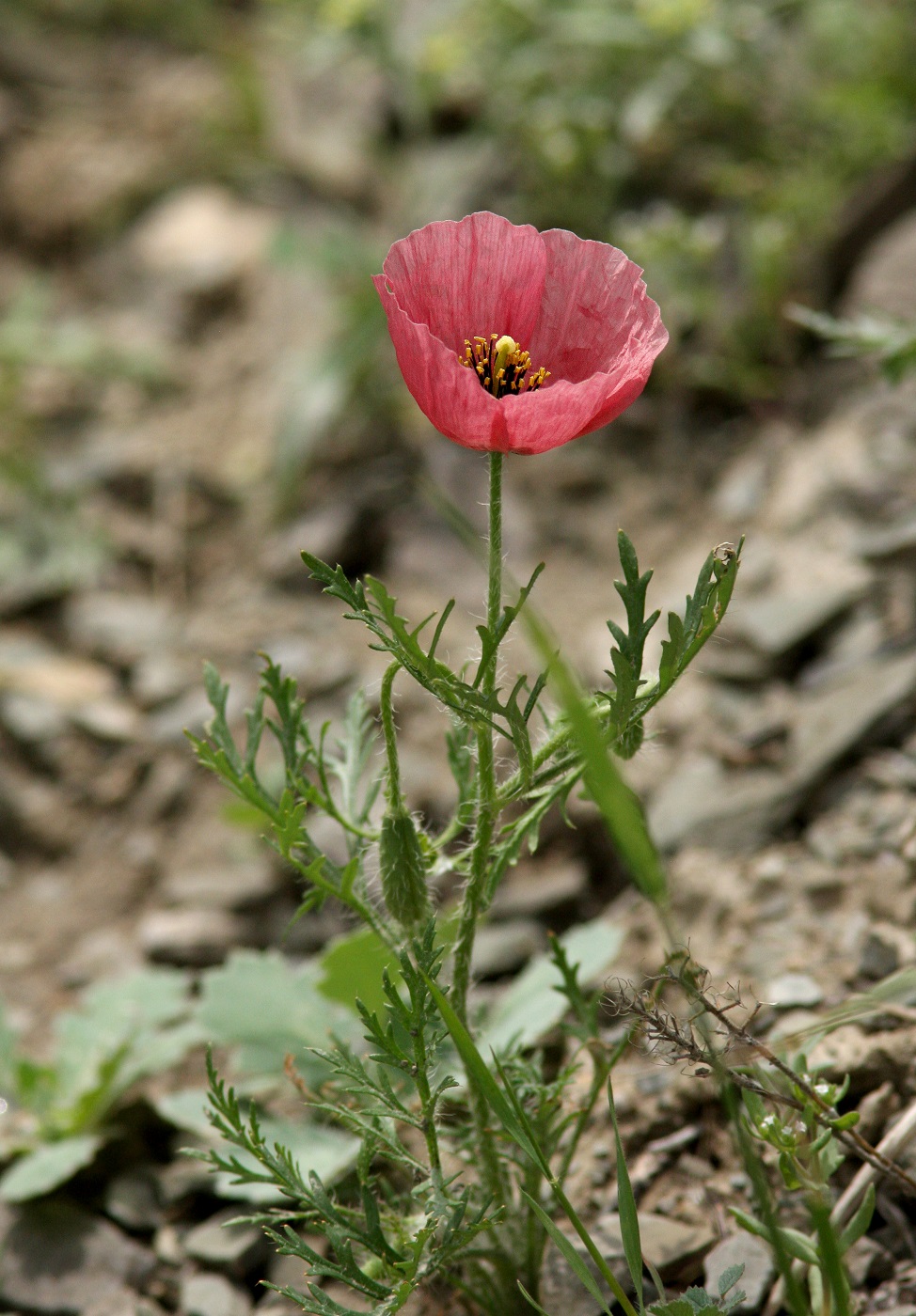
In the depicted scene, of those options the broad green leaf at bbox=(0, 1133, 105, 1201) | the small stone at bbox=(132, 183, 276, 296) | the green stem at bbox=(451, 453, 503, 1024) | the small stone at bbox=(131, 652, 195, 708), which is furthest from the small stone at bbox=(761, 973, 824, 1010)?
the small stone at bbox=(132, 183, 276, 296)

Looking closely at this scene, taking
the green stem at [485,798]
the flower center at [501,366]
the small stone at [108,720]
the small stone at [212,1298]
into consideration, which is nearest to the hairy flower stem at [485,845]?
the green stem at [485,798]

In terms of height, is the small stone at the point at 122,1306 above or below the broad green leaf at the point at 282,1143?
below

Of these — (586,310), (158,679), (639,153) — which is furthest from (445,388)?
(639,153)

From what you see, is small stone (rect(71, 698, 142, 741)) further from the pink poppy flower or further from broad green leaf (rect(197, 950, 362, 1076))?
the pink poppy flower

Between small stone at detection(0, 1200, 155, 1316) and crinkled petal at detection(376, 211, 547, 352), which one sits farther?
small stone at detection(0, 1200, 155, 1316)

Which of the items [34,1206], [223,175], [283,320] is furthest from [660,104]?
[34,1206]

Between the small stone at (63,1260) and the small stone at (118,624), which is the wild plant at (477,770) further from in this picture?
the small stone at (118,624)

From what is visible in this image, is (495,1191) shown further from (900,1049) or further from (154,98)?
(154,98)
